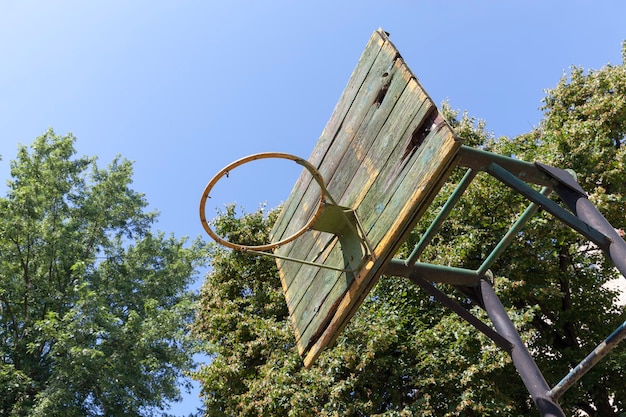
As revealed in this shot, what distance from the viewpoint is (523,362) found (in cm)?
402

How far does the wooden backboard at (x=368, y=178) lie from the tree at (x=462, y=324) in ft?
18.3

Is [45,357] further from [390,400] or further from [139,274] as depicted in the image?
[390,400]

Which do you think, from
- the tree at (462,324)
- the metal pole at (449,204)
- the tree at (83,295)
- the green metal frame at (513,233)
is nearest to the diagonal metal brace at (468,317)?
the green metal frame at (513,233)

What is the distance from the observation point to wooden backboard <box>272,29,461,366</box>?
10.1 feet

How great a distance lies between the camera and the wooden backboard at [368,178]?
306 cm

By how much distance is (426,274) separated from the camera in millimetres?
4375

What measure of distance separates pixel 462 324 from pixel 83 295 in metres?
10.9

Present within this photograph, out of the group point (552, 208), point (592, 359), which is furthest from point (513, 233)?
point (592, 359)

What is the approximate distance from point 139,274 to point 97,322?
4196 millimetres

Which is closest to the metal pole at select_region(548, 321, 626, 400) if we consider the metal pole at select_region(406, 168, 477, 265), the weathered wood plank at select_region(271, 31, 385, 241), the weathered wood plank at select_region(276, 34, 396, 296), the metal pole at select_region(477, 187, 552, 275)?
the metal pole at select_region(477, 187, 552, 275)

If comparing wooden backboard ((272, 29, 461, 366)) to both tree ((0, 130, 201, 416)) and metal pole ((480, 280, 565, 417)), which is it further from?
tree ((0, 130, 201, 416))

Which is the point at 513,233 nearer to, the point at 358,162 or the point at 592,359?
the point at 592,359

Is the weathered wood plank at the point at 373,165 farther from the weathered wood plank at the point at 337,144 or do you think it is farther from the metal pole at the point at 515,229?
the metal pole at the point at 515,229

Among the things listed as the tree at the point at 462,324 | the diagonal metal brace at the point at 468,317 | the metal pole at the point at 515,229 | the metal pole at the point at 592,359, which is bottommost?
the metal pole at the point at 592,359
